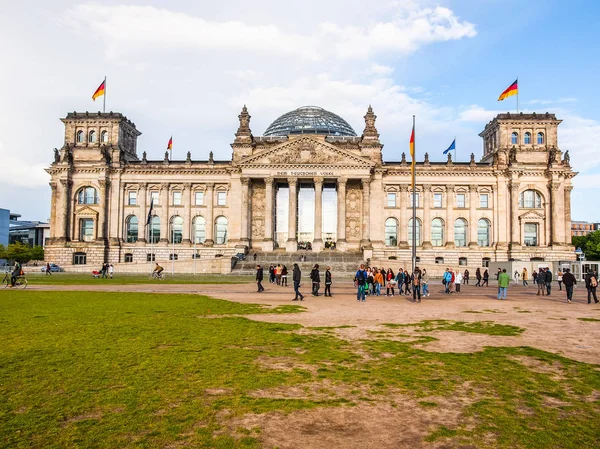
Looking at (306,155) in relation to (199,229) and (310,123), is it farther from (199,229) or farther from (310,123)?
(199,229)

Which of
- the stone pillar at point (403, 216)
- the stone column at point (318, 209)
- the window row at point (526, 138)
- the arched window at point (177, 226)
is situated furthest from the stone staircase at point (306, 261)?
the window row at point (526, 138)

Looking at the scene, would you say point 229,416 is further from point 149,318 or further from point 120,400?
point 149,318

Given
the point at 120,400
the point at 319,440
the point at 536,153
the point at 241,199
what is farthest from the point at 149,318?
the point at 536,153

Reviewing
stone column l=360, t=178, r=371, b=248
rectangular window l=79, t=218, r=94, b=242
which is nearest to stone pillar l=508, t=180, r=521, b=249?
stone column l=360, t=178, r=371, b=248

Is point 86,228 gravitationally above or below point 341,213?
below

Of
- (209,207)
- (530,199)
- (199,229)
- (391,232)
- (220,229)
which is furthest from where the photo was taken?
(199,229)

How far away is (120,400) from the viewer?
898 cm

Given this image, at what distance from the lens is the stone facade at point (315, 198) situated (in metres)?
75.5

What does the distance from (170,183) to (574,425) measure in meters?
78.9

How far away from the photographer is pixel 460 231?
8025 cm

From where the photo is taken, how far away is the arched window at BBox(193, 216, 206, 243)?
81750 mm

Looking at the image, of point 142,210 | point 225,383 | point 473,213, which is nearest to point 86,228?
point 142,210

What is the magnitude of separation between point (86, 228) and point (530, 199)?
7436 cm

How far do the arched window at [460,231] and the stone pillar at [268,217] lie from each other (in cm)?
3085
